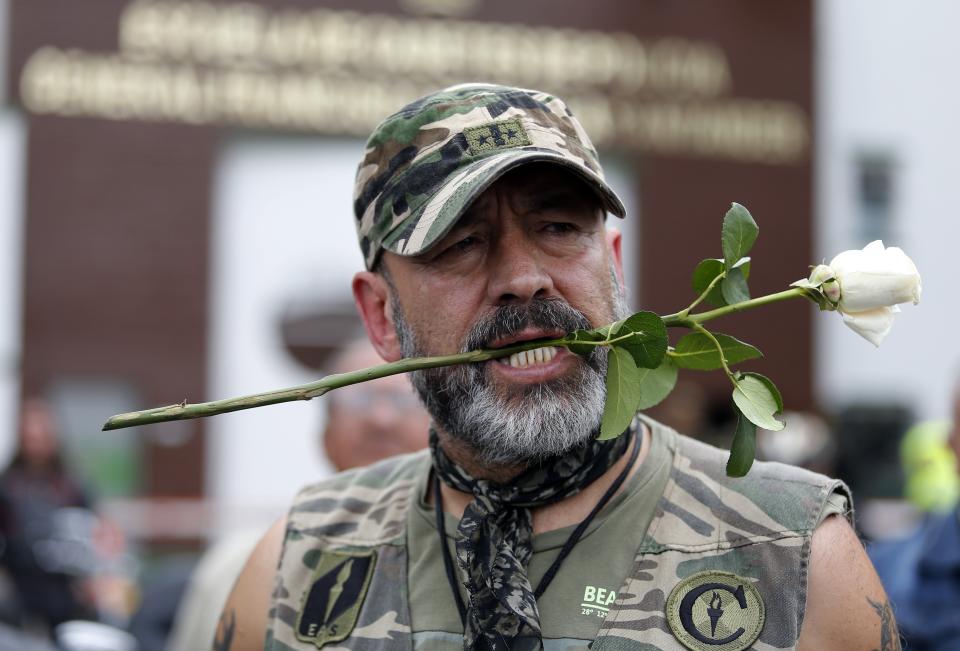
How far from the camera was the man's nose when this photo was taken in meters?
2.07

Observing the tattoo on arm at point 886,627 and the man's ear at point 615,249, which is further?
the man's ear at point 615,249

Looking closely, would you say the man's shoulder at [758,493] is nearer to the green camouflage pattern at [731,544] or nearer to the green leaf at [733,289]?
the green camouflage pattern at [731,544]

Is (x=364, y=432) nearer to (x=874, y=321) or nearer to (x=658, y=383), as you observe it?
(x=658, y=383)

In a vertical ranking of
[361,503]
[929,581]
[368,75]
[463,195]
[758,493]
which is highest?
[368,75]

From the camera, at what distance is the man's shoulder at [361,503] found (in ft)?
7.68

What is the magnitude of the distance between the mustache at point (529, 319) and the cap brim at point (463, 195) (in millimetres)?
153

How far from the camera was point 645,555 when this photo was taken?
2068 millimetres

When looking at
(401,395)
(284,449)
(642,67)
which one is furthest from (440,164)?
(642,67)

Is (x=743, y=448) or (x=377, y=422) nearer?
(x=743, y=448)

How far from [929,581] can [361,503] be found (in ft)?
7.36

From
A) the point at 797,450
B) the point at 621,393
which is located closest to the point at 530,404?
the point at 621,393

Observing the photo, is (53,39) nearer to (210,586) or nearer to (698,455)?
(210,586)

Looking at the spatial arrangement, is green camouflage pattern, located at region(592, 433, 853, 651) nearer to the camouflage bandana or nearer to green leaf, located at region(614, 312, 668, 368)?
the camouflage bandana

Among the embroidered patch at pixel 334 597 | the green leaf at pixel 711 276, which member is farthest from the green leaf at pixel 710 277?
the embroidered patch at pixel 334 597
